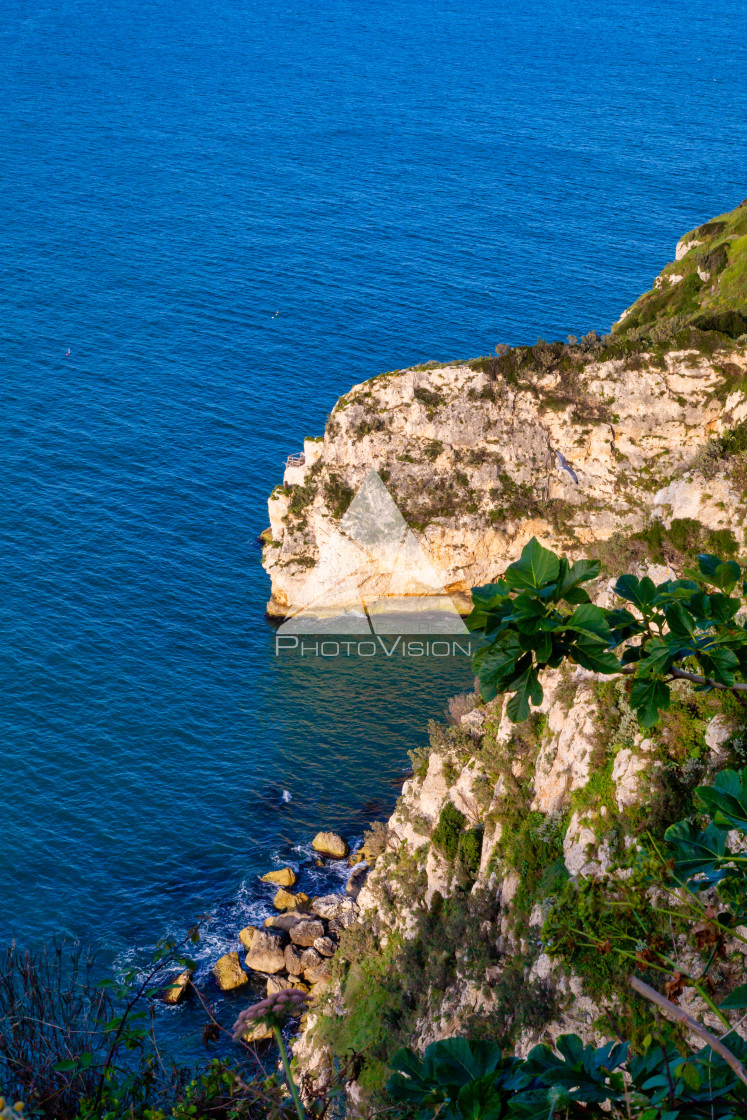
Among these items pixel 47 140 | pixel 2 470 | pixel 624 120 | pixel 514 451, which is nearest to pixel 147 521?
pixel 2 470

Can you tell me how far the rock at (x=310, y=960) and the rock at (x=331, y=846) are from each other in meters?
6.36

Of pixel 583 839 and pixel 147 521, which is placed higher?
pixel 147 521

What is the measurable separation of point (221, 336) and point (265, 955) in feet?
224

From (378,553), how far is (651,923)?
44044mm

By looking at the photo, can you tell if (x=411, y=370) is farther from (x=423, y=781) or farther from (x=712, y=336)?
(x=423, y=781)

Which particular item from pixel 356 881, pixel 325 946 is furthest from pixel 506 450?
pixel 325 946

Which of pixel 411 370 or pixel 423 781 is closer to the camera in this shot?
pixel 423 781

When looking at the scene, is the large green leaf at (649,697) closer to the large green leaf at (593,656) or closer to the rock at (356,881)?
the large green leaf at (593,656)

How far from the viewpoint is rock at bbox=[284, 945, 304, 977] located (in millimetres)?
38188

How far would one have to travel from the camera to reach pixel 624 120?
162 m

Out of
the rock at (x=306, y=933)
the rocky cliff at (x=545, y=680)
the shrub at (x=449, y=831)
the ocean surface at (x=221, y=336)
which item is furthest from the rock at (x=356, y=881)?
the shrub at (x=449, y=831)

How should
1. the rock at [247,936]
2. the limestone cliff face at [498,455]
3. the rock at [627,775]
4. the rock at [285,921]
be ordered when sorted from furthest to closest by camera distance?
the limestone cliff face at [498,455] → the rock at [285,921] → the rock at [247,936] → the rock at [627,775]

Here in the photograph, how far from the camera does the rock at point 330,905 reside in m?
40.9

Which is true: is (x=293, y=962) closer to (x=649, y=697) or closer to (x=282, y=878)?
(x=282, y=878)
